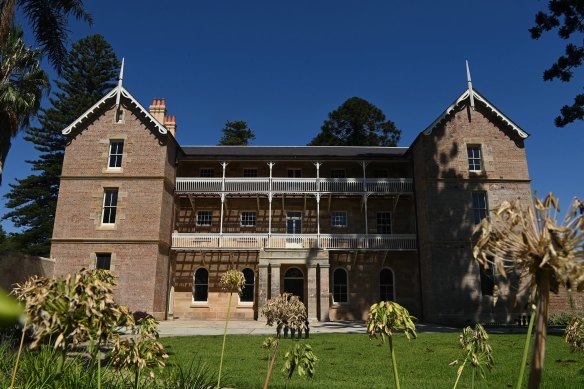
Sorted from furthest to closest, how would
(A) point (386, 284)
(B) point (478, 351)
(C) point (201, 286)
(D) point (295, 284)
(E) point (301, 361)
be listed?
(C) point (201, 286) < (D) point (295, 284) < (A) point (386, 284) < (B) point (478, 351) < (E) point (301, 361)

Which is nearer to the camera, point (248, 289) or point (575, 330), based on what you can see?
point (575, 330)

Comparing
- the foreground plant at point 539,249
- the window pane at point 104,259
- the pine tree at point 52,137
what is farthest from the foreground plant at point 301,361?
the pine tree at point 52,137

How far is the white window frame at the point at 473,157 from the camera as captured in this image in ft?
78.4

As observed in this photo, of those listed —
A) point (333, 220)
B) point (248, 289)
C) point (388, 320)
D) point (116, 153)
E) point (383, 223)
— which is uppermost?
point (116, 153)

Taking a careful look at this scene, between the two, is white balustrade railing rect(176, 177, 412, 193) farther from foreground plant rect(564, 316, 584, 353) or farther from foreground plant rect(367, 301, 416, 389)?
foreground plant rect(367, 301, 416, 389)

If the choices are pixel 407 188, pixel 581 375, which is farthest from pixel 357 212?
pixel 581 375

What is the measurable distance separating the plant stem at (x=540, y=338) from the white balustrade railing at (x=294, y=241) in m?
22.8

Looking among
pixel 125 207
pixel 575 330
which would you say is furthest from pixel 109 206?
pixel 575 330

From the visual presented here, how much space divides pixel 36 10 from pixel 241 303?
57.0 feet

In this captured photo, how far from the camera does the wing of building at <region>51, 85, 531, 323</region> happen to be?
73.4ft

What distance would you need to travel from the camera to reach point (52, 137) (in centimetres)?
3875

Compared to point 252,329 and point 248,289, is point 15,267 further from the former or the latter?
point 248,289

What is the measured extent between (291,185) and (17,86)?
14.4 metres

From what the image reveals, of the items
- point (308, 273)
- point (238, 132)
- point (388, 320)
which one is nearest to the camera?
point (388, 320)
